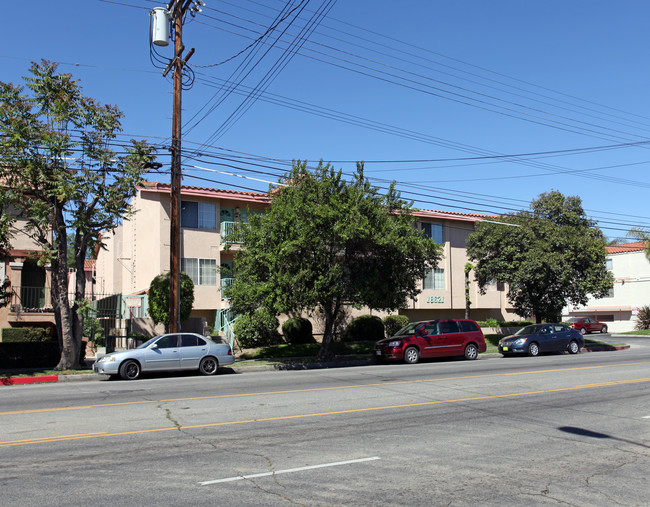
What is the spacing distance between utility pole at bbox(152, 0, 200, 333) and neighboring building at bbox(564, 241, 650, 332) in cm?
4335

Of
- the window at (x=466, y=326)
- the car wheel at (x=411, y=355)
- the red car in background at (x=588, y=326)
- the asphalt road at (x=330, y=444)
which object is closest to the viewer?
the asphalt road at (x=330, y=444)

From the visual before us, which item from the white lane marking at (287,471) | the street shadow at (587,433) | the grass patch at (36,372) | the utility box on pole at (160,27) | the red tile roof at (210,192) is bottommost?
the grass patch at (36,372)

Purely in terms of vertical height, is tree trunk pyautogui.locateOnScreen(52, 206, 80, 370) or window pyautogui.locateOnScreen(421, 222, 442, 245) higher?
window pyautogui.locateOnScreen(421, 222, 442, 245)

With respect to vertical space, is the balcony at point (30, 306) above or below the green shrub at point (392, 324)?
above

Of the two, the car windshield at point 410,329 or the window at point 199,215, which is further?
the window at point 199,215

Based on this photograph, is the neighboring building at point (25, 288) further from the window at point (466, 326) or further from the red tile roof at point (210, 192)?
the window at point (466, 326)

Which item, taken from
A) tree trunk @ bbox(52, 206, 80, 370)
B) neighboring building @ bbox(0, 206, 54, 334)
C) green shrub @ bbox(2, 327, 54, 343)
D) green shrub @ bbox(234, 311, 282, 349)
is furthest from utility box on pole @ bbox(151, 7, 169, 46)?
green shrub @ bbox(234, 311, 282, 349)

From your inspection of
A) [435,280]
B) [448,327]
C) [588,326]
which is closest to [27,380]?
[448,327]

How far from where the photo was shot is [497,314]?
133 ft

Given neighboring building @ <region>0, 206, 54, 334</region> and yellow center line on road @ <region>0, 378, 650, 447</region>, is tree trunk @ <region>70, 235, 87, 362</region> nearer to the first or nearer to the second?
neighboring building @ <region>0, 206, 54, 334</region>

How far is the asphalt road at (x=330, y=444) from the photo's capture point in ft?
19.5

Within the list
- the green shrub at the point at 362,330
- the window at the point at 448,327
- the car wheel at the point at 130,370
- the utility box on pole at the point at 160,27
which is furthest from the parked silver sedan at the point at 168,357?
the green shrub at the point at 362,330

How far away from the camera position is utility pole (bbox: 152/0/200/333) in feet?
62.7

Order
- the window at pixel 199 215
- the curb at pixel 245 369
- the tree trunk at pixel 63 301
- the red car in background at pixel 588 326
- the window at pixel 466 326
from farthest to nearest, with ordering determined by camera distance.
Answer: the red car in background at pixel 588 326 < the window at pixel 199 215 < the window at pixel 466 326 < the tree trunk at pixel 63 301 < the curb at pixel 245 369
